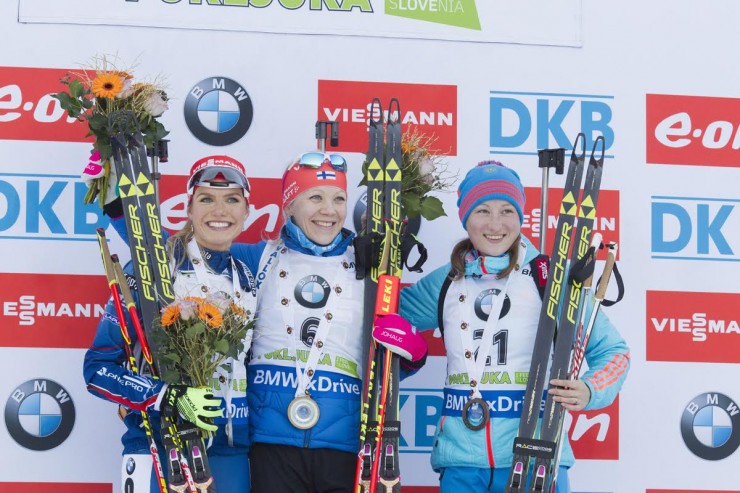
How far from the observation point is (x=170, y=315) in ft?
11.1

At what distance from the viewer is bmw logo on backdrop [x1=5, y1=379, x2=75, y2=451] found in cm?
443

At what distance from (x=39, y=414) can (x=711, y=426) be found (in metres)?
3.11

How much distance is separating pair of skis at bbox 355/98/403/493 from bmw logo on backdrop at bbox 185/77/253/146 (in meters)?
0.87

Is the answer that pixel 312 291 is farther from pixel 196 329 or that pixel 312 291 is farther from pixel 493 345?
pixel 493 345

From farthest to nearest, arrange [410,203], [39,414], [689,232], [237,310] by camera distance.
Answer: [689,232] < [39,414] < [410,203] < [237,310]

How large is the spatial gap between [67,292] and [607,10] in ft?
9.34

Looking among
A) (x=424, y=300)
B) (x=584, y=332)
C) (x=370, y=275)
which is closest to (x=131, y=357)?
(x=370, y=275)

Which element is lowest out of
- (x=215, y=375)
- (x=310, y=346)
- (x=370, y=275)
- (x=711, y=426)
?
(x=711, y=426)

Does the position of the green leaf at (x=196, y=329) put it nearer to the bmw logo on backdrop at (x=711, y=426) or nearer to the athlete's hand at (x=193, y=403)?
the athlete's hand at (x=193, y=403)

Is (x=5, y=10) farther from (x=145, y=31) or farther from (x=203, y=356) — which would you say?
(x=203, y=356)

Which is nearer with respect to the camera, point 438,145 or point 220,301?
point 220,301

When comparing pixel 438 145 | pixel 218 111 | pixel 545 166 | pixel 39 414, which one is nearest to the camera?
pixel 545 166

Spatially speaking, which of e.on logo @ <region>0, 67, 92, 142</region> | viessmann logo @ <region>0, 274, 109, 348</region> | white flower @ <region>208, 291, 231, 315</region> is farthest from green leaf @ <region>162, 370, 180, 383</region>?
e.on logo @ <region>0, 67, 92, 142</region>

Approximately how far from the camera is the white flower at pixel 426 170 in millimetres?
3961
